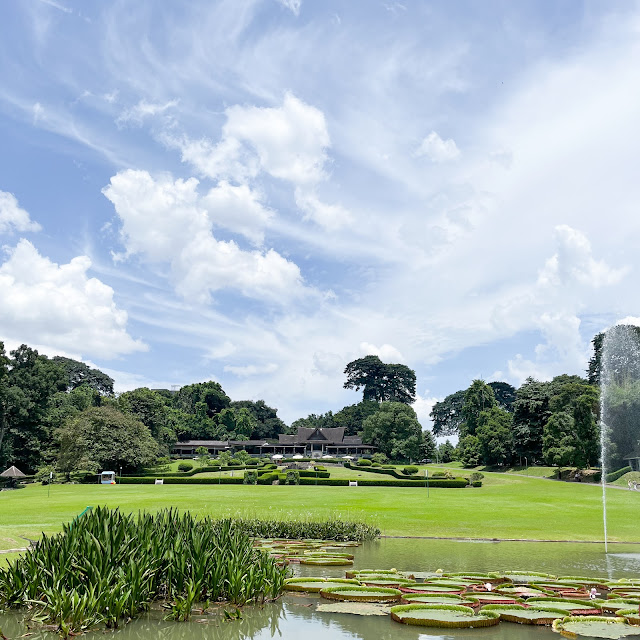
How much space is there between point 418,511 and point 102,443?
159 ft

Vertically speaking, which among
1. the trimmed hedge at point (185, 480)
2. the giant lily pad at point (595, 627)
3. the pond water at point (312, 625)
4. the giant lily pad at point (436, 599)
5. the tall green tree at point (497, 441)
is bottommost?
the trimmed hedge at point (185, 480)

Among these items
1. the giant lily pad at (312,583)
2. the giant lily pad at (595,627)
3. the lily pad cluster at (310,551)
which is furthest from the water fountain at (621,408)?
the giant lily pad at (595,627)

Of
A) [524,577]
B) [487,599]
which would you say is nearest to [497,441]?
[524,577]

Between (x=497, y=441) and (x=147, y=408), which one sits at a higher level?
(x=147, y=408)

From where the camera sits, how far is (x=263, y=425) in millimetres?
154625

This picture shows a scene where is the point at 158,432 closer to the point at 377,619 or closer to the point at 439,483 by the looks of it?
the point at 439,483

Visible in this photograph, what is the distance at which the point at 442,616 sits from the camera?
442 inches

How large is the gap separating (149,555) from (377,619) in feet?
14.9

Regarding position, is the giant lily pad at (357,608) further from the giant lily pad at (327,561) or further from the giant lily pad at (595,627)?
the giant lily pad at (327,561)

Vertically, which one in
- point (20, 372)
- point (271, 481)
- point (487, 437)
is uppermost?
point (20, 372)

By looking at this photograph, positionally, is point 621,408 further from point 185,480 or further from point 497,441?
point 185,480

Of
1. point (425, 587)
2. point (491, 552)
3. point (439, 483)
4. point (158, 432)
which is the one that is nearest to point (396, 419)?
point (158, 432)

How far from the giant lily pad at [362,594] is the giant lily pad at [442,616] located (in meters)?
1.07

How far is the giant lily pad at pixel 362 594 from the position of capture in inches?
502
